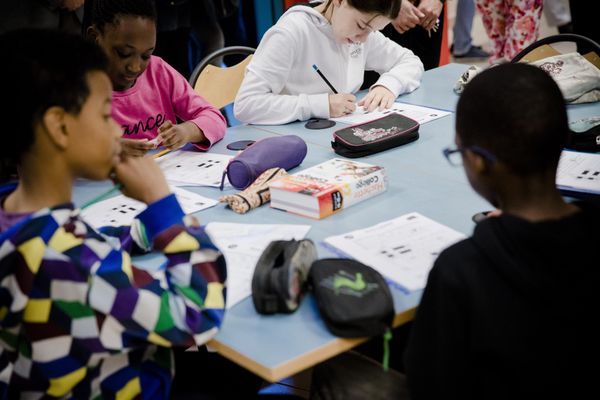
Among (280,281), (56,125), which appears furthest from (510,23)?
(56,125)

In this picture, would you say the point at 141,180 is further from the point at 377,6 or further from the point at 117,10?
the point at 377,6

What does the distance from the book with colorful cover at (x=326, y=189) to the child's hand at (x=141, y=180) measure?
40 cm

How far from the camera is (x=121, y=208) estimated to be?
169cm

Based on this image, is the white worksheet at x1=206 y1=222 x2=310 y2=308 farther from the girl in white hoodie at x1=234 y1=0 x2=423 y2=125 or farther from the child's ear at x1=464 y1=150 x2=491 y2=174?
the girl in white hoodie at x1=234 y1=0 x2=423 y2=125

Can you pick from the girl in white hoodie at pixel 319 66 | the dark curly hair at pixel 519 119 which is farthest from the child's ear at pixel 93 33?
the dark curly hair at pixel 519 119

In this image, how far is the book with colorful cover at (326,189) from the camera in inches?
61.3

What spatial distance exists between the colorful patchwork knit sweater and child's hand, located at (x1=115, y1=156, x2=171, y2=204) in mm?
58

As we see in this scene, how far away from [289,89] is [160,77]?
19.0 inches

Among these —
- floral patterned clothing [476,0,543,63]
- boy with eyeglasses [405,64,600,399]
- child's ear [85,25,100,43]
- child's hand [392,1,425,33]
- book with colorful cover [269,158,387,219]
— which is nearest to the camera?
boy with eyeglasses [405,64,600,399]

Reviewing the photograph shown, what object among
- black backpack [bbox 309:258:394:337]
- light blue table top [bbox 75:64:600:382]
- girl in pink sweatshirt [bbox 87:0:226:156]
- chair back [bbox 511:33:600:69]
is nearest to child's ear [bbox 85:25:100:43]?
girl in pink sweatshirt [bbox 87:0:226:156]

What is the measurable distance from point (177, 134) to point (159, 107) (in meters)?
0.24

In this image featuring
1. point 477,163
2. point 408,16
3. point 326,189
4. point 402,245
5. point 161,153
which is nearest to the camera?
point 477,163

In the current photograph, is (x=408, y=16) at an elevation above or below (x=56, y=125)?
below

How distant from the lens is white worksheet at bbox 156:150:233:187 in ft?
6.08
